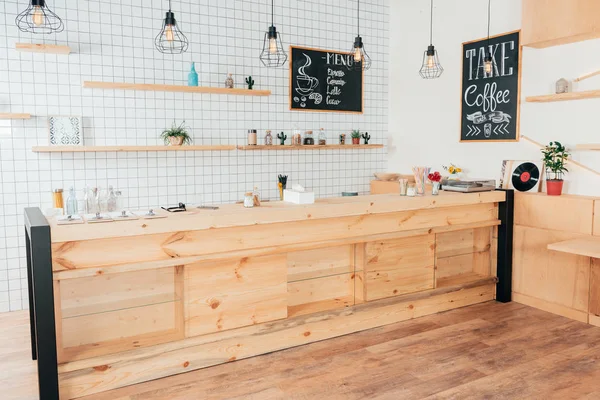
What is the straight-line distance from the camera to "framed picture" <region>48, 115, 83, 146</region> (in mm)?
4445

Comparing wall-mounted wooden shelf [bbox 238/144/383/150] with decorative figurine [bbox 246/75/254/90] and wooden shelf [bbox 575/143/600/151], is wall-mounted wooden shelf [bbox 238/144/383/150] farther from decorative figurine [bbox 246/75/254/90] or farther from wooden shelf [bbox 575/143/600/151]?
wooden shelf [bbox 575/143/600/151]

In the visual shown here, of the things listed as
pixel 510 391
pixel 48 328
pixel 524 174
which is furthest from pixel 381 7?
pixel 48 328

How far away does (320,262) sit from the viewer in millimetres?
3949

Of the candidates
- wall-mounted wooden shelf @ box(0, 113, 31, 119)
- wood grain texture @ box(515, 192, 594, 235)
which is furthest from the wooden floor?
wall-mounted wooden shelf @ box(0, 113, 31, 119)

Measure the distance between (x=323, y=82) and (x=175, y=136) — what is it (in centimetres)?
196

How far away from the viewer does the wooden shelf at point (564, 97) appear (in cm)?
411

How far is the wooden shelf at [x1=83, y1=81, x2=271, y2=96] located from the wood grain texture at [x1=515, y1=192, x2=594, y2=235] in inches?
108

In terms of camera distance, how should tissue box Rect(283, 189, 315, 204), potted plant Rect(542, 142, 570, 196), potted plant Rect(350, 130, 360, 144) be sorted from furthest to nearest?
1. potted plant Rect(350, 130, 360, 144)
2. potted plant Rect(542, 142, 570, 196)
3. tissue box Rect(283, 189, 315, 204)

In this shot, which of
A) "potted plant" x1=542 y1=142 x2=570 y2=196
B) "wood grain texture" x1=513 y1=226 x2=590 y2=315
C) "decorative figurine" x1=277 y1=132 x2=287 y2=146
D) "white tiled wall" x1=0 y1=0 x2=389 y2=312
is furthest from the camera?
"decorative figurine" x1=277 y1=132 x2=287 y2=146

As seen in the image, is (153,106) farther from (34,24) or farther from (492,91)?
(492,91)

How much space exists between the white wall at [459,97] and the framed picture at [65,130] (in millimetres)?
3675

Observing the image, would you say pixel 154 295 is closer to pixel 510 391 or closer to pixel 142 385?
pixel 142 385

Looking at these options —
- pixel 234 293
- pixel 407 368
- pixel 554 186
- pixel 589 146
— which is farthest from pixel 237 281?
pixel 589 146

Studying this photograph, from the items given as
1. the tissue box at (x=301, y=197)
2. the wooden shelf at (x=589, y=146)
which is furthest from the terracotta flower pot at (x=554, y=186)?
the tissue box at (x=301, y=197)
